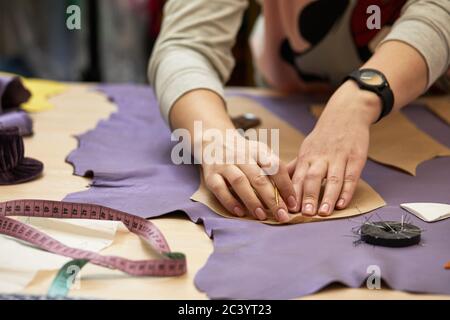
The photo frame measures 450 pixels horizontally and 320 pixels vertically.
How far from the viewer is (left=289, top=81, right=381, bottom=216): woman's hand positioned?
2.92ft

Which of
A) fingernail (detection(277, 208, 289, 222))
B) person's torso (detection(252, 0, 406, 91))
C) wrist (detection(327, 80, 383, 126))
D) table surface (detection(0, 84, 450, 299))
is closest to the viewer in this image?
table surface (detection(0, 84, 450, 299))

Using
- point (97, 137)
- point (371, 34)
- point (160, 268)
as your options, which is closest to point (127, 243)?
point (160, 268)

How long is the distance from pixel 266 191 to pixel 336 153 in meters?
0.14

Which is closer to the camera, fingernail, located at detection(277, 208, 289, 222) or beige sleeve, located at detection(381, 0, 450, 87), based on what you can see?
fingernail, located at detection(277, 208, 289, 222)

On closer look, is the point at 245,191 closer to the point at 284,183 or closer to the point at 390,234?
the point at 284,183

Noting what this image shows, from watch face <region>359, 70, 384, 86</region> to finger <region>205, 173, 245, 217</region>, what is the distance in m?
0.28

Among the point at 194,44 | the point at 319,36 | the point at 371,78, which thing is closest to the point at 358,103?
the point at 371,78

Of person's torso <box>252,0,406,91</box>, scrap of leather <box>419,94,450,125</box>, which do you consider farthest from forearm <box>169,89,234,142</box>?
scrap of leather <box>419,94,450,125</box>

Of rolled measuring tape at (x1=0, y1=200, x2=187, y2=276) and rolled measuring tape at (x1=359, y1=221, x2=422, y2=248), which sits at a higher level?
rolled measuring tape at (x1=359, y1=221, x2=422, y2=248)

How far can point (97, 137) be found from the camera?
1236mm

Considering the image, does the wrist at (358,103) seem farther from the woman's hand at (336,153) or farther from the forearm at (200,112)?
the forearm at (200,112)

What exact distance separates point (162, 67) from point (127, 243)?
486 millimetres

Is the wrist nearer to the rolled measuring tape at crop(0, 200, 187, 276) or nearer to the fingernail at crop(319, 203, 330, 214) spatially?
the fingernail at crop(319, 203, 330, 214)

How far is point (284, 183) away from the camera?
87 centimetres
